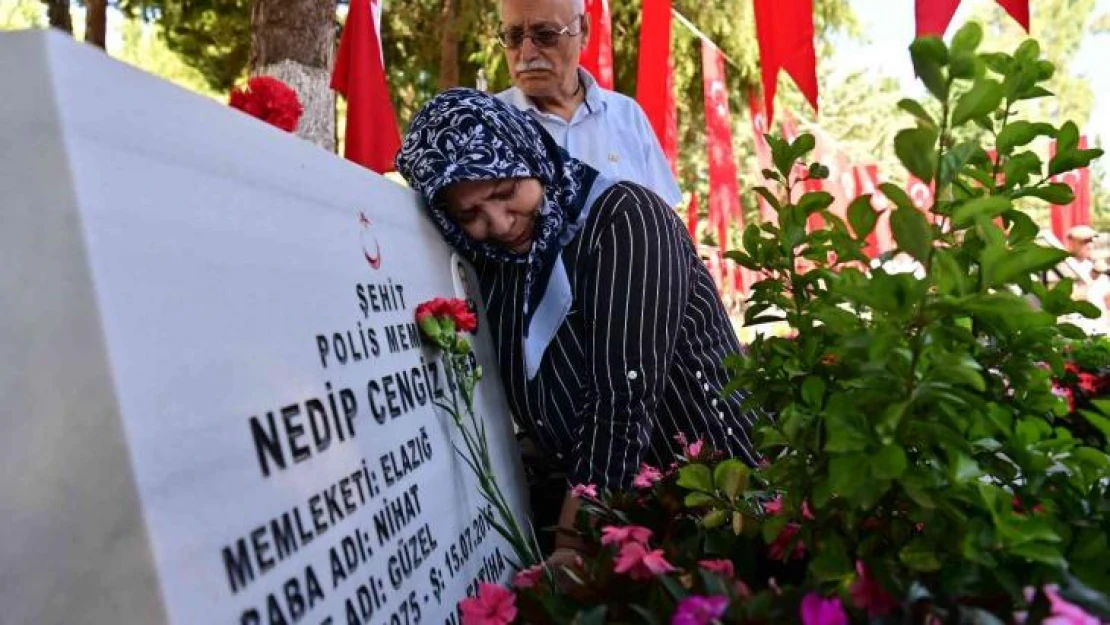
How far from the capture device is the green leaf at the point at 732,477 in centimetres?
97

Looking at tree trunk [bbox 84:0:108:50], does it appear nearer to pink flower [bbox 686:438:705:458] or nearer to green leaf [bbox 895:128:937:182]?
pink flower [bbox 686:438:705:458]

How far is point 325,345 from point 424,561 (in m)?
0.28

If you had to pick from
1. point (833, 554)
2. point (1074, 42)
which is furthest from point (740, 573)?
point (1074, 42)

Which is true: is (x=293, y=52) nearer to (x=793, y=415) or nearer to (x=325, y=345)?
(x=325, y=345)

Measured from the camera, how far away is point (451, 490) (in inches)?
48.1

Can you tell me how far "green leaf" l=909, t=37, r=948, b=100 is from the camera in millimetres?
721

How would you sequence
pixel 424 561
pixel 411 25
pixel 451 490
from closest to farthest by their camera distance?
1. pixel 424 561
2. pixel 451 490
3. pixel 411 25

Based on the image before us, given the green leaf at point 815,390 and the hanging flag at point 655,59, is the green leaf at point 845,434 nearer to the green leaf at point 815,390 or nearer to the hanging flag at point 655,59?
the green leaf at point 815,390

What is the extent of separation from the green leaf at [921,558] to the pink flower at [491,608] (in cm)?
36

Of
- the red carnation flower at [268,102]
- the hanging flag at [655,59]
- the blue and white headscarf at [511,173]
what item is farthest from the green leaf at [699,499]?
the hanging flag at [655,59]

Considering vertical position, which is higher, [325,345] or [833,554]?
[325,345]

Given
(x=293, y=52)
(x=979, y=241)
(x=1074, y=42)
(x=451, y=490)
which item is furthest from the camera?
(x=1074, y=42)

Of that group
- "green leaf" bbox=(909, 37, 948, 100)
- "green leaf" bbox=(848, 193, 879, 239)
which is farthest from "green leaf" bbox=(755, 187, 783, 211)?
"green leaf" bbox=(909, 37, 948, 100)

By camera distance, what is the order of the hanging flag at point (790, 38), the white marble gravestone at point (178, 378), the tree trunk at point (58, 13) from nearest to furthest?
the white marble gravestone at point (178, 378), the hanging flag at point (790, 38), the tree trunk at point (58, 13)
